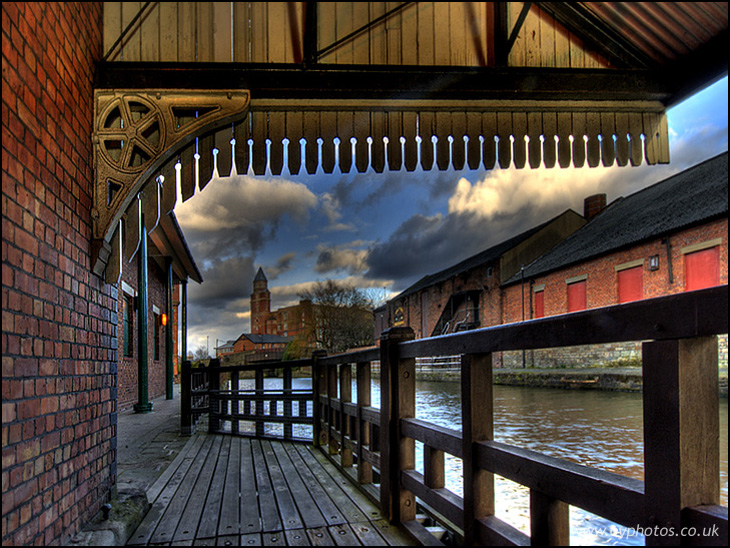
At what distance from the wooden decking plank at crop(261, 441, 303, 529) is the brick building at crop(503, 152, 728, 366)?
14.0 m

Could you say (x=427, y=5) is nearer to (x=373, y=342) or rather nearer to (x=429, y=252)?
(x=373, y=342)

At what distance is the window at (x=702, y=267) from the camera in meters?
14.7

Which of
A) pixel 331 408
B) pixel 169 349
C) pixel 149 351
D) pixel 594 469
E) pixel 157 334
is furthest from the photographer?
pixel 157 334

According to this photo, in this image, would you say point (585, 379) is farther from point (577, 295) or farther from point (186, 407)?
point (186, 407)

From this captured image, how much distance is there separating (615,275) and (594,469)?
19.3m

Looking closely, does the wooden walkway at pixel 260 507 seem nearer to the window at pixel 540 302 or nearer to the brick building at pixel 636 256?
the brick building at pixel 636 256

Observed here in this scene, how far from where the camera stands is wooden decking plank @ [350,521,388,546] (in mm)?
2391

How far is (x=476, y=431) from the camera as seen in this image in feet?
6.01

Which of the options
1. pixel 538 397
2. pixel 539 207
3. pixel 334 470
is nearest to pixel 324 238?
pixel 539 207

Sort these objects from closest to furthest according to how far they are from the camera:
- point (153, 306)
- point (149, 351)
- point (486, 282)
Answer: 1. point (149, 351)
2. point (153, 306)
3. point (486, 282)

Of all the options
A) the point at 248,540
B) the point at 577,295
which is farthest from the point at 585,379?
the point at 248,540

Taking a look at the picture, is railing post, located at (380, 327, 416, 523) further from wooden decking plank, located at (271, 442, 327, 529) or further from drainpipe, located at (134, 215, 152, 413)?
drainpipe, located at (134, 215, 152, 413)

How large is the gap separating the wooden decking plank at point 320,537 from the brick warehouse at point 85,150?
1.05 meters

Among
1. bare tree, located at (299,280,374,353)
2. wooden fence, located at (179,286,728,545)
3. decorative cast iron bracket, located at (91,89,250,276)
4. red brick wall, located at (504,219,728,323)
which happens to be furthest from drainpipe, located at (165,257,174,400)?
bare tree, located at (299,280,374,353)
